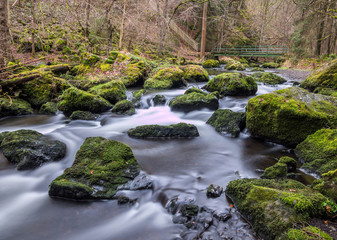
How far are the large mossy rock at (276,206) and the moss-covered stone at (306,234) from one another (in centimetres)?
10

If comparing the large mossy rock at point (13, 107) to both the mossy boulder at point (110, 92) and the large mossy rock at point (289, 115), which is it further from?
the large mossy rock at point (289, 115)

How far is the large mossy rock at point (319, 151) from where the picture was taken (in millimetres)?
4344

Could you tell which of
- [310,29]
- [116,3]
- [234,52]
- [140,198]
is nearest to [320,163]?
[140,198]

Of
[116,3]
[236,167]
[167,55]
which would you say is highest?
[116,3]

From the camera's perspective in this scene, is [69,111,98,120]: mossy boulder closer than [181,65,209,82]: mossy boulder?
Yes

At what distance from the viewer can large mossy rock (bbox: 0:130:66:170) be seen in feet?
15.0

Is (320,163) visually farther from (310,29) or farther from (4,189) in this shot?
(310,29)

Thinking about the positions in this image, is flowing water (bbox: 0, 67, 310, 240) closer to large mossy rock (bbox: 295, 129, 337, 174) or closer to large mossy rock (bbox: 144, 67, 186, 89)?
large mossy rock (bbox: 295, 129, 337, 174)

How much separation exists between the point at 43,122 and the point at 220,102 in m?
6.38

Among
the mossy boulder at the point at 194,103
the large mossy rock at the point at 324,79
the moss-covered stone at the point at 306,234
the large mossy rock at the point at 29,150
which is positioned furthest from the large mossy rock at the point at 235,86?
the moss-covered stone at the point at 306,234

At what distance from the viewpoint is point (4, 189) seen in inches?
159

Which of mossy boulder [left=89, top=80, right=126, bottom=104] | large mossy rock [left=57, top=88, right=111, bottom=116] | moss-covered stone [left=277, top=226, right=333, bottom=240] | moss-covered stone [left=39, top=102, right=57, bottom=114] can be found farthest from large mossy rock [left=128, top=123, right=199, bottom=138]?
moss-covered stone [left=277, top=226, right=333, bottom=240]

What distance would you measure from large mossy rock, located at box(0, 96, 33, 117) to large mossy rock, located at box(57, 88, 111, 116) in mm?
1168

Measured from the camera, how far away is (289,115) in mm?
5422
